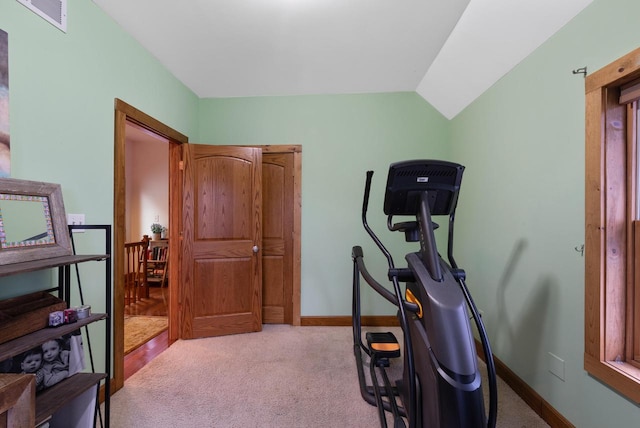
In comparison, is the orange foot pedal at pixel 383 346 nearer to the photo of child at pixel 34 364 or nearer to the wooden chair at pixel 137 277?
the photo of child at pixel 34 364

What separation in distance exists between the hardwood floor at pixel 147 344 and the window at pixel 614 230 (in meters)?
3.17

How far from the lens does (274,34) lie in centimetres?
208

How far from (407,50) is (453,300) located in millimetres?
2162

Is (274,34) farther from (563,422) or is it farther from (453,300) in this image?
(563,422)

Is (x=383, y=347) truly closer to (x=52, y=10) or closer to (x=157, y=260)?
(x=52, y=10)

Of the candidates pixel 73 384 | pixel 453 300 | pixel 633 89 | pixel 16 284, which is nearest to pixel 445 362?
pixel 453 300

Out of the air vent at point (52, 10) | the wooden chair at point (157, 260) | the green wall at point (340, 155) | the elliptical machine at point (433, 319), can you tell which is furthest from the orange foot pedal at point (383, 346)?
the wooden chair at point (157, 260)

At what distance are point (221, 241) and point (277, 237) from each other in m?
0.65

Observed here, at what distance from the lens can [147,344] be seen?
263cm

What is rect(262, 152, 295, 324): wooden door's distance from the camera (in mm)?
3094

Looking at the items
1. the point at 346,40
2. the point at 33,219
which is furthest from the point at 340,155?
the point at 33,219

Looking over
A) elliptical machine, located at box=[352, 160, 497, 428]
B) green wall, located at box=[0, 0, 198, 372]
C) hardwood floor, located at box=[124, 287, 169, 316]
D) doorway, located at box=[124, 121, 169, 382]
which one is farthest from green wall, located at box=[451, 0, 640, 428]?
hardwood floor, located at box=[124, 287, 169, 316]

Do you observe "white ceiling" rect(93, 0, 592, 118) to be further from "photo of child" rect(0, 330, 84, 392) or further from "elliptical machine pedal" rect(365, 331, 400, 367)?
"elliptical machine pedal" rect(365, 331, 400, 367)

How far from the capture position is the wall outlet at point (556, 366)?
1.52 m
